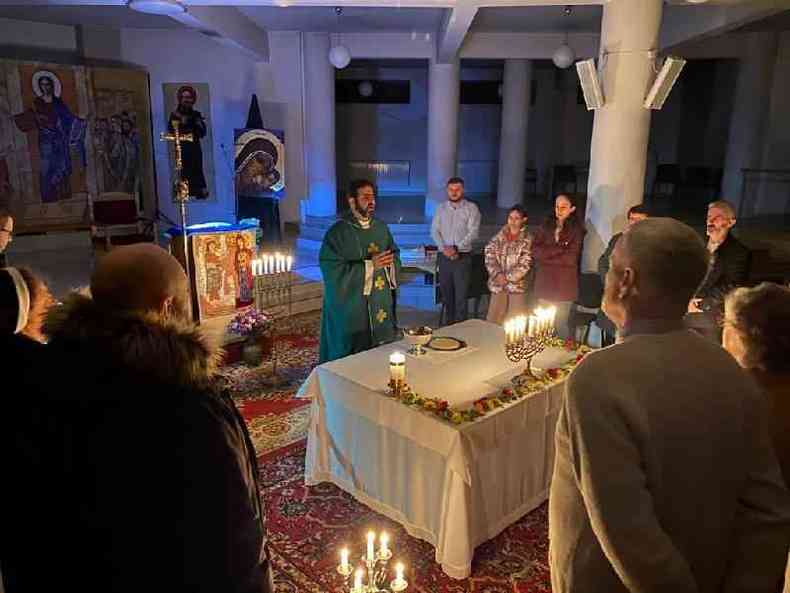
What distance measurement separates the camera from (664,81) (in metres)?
5.82

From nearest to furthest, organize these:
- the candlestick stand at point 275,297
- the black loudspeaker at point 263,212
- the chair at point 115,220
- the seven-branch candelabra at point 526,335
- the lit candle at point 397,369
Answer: the lit candle at point 397,369 → the seven-branch candelabra at point 526,335 → the candlestick stand at point 275,297 → the chair at point 115,220 → the black loudspeaker at point 263,212

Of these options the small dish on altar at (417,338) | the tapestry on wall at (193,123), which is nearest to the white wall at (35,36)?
the tapestry on wall at (193,123)

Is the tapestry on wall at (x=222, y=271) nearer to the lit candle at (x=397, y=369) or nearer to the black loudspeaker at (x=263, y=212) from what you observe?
the lit candle at (x=397, y=369)

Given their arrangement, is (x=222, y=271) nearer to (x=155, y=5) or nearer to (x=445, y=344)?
(x=155, y=5)

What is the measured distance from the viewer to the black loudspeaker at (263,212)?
32.7 ft

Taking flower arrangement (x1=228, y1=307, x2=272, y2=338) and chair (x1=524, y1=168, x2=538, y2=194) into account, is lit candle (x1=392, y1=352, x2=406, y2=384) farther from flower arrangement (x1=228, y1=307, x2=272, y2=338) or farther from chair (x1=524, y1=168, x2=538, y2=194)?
chair (x1=524, y1=168, x2=538, y2=194)

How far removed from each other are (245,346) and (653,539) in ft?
14.9

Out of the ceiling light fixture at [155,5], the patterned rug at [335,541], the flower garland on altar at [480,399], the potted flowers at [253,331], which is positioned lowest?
the patterned rug at [335,541]

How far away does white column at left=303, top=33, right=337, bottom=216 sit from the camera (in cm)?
1088

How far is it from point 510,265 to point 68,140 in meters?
7.20

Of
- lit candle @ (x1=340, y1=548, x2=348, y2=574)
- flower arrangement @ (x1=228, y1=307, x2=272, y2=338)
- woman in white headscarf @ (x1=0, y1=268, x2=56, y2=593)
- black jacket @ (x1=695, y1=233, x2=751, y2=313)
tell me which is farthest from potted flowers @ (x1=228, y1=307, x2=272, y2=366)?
woman in white headscarf @ (x1=0, y1=268, x2=56, y2=593)

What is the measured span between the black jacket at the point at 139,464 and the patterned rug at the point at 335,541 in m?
1.80

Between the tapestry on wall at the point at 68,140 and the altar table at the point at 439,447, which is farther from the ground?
the tapestry on wall at the point at 68,140

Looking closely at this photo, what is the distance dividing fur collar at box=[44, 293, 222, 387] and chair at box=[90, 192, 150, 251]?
8.35 meters
